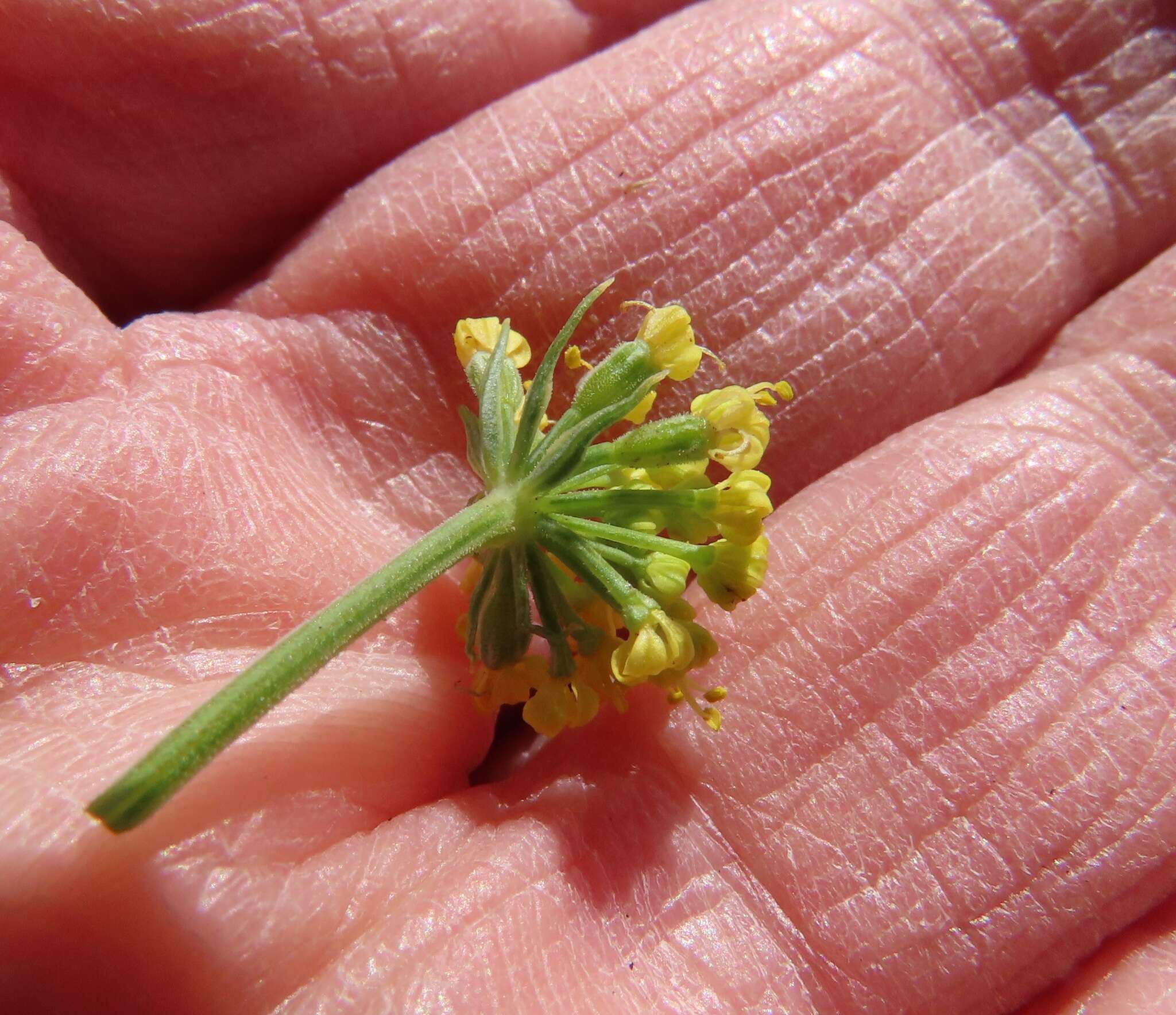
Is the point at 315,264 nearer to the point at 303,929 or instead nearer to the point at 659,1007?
the point at 303,929

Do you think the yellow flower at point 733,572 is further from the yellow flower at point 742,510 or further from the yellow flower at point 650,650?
the yellow flower at point 650,650

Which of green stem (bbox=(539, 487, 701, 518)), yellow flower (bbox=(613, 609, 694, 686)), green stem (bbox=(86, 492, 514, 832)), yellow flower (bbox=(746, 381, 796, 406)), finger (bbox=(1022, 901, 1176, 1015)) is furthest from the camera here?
finger (bbox=(1022, 901, 1176, 1015))

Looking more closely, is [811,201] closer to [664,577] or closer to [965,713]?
[664,577]

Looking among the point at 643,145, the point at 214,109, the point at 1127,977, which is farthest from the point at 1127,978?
the point at 214,109

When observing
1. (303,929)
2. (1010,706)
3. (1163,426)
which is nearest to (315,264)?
(303,929)

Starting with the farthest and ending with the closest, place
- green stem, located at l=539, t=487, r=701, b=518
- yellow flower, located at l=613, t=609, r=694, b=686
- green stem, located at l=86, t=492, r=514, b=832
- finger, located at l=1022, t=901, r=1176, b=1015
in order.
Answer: finger, located at l=1022, t=901, r=1176, b=1015 < green stem, located at l=539, t=487, r=701, b=518 < yellow flower, located at l=613, t=609, r=694, b=686 < green stem, located at l=86, t=492, r=514, b=832

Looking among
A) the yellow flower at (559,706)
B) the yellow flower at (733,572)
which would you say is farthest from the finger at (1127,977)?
the yellow flower at (559,706)

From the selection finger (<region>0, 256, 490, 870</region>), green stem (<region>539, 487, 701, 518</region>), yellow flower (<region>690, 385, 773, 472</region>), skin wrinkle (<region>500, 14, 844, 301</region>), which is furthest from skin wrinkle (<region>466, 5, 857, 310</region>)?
green stem (<region>539, 487, 701, 518</region>)

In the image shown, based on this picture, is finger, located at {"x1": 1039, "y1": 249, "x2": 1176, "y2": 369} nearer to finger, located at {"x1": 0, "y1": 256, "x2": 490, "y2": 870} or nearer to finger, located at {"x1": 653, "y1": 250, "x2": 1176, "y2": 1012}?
finger, located at {"x1": 653, "y1": 250, "x2": 1176, "y2": 1012}
